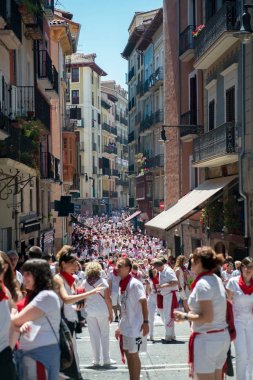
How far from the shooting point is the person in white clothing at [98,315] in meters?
10.5

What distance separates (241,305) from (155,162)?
40.4 m

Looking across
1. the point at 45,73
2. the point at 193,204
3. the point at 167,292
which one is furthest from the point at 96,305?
the point at 45,73

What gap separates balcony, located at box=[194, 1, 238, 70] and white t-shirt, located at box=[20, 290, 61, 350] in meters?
15.6

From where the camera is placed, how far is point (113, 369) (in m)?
10.2

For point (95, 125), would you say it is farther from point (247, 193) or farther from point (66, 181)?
point (247, 193)

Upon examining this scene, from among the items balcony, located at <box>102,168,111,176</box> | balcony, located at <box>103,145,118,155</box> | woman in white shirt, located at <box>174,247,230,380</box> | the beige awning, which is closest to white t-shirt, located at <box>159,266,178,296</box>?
woman in white shirt, located at <box>174,247,230,380</box>

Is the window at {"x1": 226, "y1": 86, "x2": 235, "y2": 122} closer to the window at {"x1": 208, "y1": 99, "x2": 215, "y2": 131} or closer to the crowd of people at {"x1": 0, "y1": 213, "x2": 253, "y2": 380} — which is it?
the window at {"x1": 208, "y1": 99, "x2": 215, "y2": 131}

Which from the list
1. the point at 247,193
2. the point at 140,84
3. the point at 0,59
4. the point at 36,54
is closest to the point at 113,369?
the point at 247,193

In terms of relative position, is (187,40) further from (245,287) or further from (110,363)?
(245,287)

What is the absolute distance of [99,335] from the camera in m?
10.7

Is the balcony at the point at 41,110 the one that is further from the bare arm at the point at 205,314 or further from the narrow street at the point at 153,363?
the bare arm at the point at 205,314

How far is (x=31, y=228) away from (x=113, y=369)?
16.5 m

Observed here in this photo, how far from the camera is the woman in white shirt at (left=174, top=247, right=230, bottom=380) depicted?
21.4 ft

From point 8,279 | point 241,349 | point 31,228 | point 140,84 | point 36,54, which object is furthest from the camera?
point 140,84
